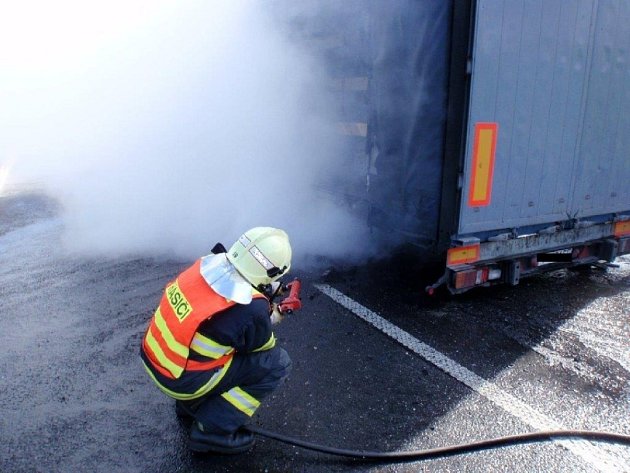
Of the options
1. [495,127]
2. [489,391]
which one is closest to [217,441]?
[489,391]

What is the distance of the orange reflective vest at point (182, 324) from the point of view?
6.96 feet

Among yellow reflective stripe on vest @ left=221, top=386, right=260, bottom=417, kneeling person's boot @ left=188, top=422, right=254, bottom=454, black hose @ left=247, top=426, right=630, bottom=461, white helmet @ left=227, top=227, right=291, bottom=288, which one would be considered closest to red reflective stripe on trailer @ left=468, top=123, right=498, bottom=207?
black hose @ left=247, top=426, right=630, bottom=461

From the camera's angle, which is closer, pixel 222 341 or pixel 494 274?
pixel 222 341

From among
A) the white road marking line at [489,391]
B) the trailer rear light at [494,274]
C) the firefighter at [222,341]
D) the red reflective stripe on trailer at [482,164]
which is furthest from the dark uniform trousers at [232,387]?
the trailer rear light at [494,274]

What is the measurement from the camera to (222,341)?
2.18 meters

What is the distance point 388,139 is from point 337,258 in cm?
166

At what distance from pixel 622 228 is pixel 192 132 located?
6351mm

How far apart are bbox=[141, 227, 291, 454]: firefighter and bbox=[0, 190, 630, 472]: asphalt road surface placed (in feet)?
0.82

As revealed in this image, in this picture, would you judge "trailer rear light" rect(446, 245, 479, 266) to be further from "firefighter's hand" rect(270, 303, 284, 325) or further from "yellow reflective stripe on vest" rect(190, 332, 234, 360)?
"yellow reflective stripe on vest" rect(190, 332, 234, 360)

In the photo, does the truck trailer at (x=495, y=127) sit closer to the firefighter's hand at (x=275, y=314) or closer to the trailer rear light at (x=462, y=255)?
the trailer rear light at (x=462, y=255)

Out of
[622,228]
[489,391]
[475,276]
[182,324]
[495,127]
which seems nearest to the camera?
[182,324]

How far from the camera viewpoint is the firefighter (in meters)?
2.15

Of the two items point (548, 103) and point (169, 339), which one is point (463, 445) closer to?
point (169, 339)

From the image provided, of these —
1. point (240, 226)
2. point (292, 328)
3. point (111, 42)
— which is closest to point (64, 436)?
point (292, 328)
